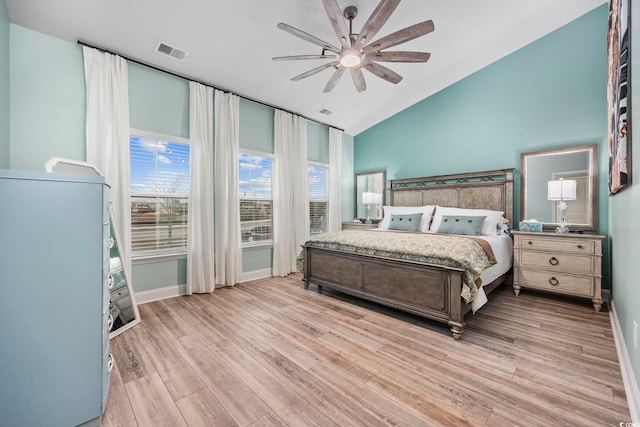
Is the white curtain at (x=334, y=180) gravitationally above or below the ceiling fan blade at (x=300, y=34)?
below

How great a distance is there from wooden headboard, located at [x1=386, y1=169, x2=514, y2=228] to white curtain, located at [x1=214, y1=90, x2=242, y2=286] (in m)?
3.09

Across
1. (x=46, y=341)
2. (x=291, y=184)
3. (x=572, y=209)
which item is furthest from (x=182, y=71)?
(x=572, y=209)

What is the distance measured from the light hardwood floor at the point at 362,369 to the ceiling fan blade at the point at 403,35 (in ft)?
8.78

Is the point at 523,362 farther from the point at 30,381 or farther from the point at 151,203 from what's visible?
the point at 151,203

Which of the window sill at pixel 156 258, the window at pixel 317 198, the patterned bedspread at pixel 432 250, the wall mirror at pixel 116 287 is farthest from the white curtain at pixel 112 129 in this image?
the window at pixel 317 198

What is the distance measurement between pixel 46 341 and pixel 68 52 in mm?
3122

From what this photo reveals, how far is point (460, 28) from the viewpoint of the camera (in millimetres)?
3430

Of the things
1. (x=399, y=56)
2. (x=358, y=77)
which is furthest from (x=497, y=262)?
(x=358, y=77)

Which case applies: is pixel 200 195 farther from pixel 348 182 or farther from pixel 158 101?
pixel 348 182

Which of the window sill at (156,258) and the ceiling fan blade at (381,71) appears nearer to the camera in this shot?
the ceiling fan blade at (381,71)

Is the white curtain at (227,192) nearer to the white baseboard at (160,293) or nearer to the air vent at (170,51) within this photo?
the white baseboard at (160,293)

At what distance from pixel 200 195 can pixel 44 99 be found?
175 centimetres

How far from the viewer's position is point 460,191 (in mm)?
4504

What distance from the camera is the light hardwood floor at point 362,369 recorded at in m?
1.52
